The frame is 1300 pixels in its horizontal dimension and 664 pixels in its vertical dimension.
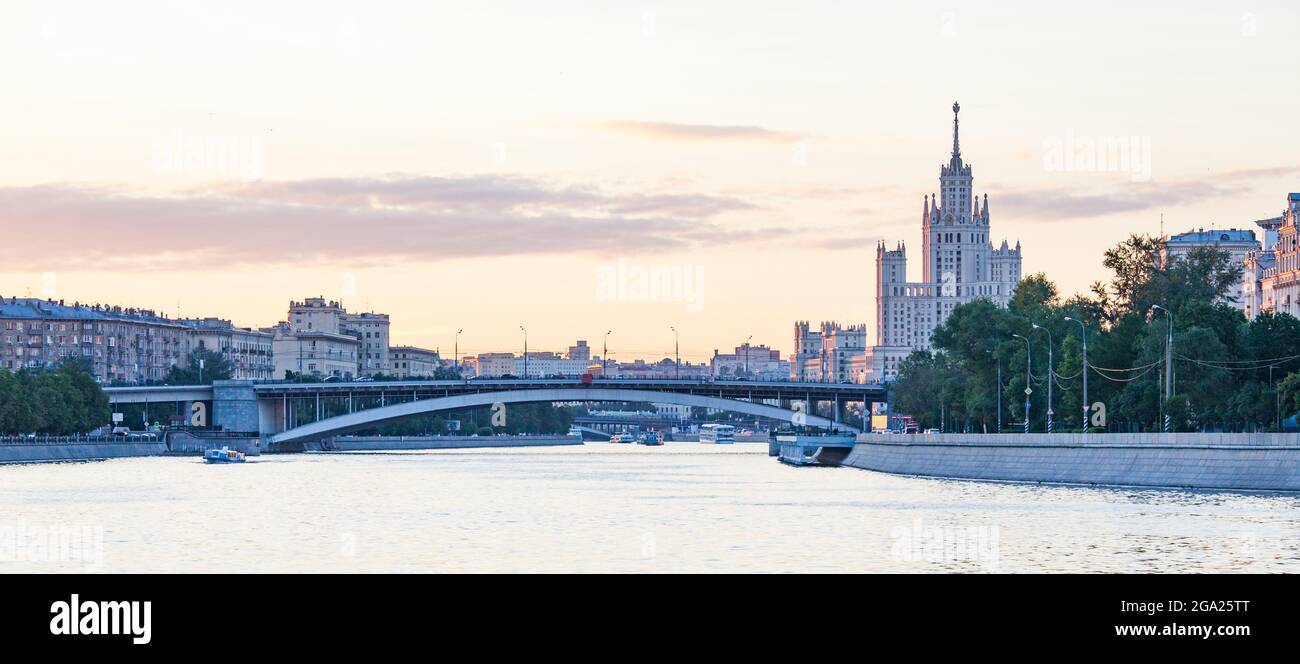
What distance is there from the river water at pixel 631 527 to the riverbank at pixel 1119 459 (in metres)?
1.51

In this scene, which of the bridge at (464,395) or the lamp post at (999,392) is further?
the bridge at (464,395)

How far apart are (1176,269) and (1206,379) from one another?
3197 cm

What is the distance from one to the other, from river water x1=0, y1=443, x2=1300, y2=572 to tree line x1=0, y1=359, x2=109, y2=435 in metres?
37.5

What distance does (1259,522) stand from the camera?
52.4m

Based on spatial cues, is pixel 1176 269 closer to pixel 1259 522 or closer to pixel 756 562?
pixel 1259 522

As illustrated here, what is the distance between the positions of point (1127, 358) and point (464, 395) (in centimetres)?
6940

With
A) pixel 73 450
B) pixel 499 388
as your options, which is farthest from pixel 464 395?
pixel 73 450

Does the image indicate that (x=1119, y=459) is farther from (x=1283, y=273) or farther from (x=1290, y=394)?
(x=1283, y=273)

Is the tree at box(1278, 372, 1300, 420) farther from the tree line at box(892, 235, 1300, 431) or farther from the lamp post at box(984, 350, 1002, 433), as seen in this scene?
the lamp post at box(984, 350, 1002, 433)

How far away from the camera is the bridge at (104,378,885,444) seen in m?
155

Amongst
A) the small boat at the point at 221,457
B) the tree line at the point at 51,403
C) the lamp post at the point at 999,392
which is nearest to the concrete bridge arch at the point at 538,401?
the tree line at the point at 51,403

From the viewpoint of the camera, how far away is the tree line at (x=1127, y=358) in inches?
3492

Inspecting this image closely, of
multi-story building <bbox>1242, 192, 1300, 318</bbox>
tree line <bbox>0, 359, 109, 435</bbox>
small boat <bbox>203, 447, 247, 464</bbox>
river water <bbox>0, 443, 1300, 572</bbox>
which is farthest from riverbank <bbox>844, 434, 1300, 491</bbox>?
tree line <bbox>0, 359, 109, 435</bbox>

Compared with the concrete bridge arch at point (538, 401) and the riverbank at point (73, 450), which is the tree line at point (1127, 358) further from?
the riverbank at point (73, 450)
